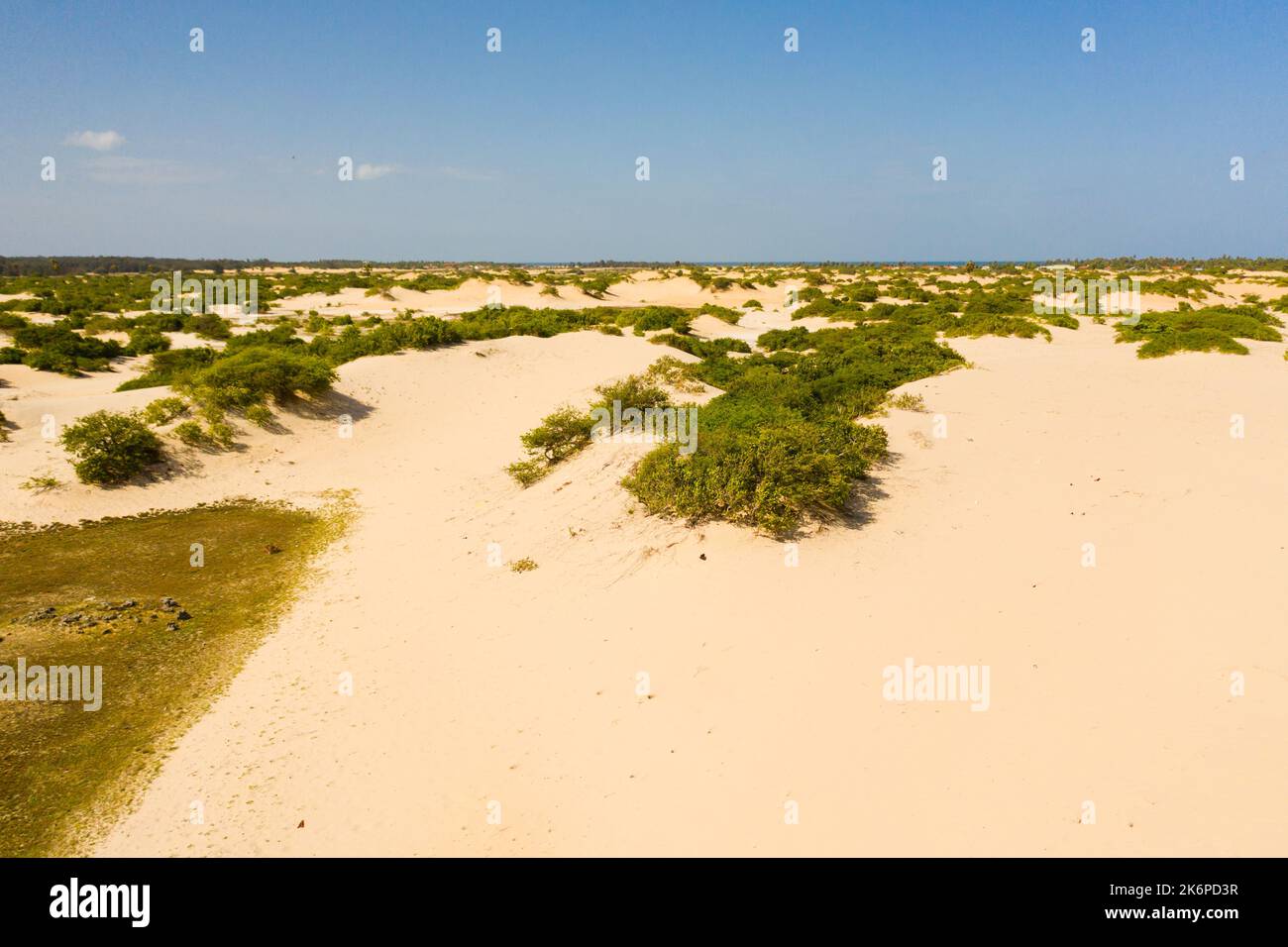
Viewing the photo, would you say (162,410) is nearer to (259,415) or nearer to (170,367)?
(259,415)

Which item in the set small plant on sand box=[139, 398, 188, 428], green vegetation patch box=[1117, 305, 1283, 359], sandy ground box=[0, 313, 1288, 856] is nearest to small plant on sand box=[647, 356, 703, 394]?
sandy ground box=[0, 313, 1288, 856]

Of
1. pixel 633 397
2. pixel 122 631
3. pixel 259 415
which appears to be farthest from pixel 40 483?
pixel 633 397

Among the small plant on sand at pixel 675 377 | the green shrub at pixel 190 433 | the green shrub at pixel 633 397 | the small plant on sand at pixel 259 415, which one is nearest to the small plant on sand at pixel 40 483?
the green shrub at pixel 190 433

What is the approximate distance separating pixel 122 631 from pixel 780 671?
9.21 metres

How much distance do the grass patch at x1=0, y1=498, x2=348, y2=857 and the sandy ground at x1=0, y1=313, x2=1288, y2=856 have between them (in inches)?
20.0

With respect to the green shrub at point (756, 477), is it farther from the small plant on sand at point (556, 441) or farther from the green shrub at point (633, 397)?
the green shrub at point (633, 397)

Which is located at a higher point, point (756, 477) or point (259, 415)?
point (259, 415)

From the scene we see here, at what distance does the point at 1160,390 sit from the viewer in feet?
57.7

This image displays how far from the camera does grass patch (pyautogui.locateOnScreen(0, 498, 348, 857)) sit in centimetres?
603

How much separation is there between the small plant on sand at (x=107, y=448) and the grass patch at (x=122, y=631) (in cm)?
163

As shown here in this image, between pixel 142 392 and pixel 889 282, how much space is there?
5577 centimetres

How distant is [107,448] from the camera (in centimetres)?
1368

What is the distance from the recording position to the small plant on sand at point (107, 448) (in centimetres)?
1345
